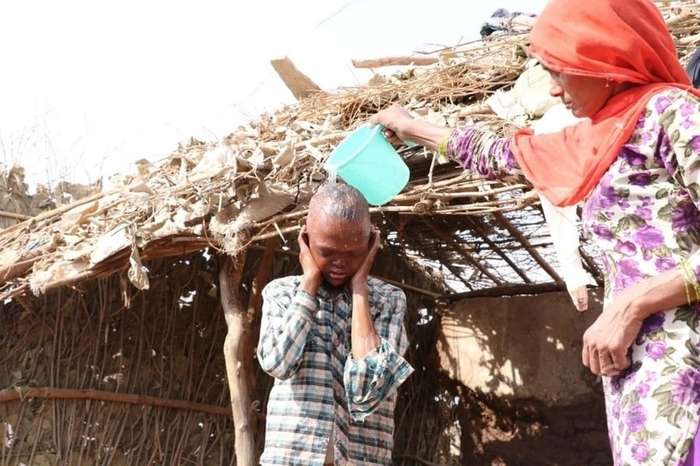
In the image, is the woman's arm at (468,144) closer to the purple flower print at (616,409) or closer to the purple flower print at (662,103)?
the purple flower print at (662,103)

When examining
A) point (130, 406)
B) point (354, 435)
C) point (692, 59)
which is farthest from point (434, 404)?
point (692, 59)

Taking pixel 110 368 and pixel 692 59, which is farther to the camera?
pixel 110 368

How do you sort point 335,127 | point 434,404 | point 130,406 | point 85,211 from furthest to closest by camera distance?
point 434,404
point 130,406
point 85,211
point 335,127

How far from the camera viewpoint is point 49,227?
520 cm

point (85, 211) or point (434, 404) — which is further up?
point (85, 211)

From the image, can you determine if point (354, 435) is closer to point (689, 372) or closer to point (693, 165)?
point (689, 372)

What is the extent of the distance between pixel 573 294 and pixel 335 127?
199 cm

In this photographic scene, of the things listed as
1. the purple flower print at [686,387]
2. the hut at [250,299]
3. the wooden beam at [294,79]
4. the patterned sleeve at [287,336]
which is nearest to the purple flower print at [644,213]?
the purple flower print at [686,387]

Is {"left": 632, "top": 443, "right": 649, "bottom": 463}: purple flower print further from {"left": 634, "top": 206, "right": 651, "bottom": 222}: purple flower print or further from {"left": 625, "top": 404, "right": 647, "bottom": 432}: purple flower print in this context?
{"left": 634, "top": 206, "right": 651, "bottom": 222}: purple flower print

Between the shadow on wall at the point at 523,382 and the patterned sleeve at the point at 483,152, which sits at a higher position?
the patterned sleeve at the point at 483,152

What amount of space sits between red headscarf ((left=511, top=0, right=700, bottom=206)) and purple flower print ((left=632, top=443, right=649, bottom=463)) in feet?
1.56

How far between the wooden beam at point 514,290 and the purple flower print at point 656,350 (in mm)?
4166

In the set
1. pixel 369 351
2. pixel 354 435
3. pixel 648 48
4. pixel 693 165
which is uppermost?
pixel 648 48

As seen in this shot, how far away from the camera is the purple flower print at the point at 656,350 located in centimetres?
163
